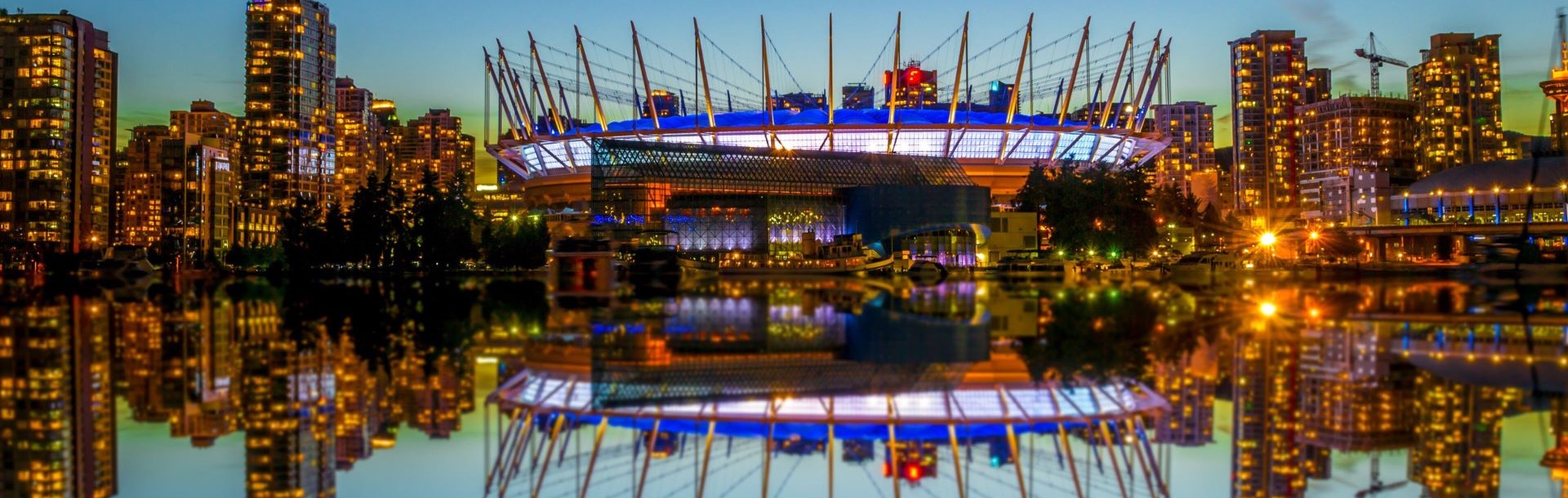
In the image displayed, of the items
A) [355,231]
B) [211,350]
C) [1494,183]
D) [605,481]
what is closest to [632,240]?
[355,231]

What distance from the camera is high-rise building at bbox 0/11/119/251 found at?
163 m

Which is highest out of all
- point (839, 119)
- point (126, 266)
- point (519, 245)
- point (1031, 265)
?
point (839, 119)

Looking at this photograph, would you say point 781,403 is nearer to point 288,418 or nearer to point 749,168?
point 288,418

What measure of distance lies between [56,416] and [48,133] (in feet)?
594

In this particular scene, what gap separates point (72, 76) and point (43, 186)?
1651cm

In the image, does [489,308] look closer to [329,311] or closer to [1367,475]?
[329,311]

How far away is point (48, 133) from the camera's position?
165500mm

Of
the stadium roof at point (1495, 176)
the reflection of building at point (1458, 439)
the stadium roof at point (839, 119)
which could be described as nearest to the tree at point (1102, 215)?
the stadium roof at point (839, 119)

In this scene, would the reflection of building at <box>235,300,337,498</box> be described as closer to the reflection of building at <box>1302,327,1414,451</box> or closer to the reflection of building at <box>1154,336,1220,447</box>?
the reflection of building at <box>1154,336,1220,447</box>

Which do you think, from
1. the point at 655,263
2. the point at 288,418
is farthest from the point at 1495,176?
the point at 288,418

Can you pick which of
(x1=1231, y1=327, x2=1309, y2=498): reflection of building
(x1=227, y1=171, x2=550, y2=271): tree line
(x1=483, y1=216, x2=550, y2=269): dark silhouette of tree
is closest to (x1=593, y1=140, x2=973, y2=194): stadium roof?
(x1=483, y1=216, x2=550, y2=269): dark silhouette of tree

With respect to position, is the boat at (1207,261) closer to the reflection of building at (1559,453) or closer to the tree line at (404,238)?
the tree line at (404,238)

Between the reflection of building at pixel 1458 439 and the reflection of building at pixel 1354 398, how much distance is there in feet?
Answer: 0.47

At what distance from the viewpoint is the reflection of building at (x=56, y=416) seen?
23.3 ft
